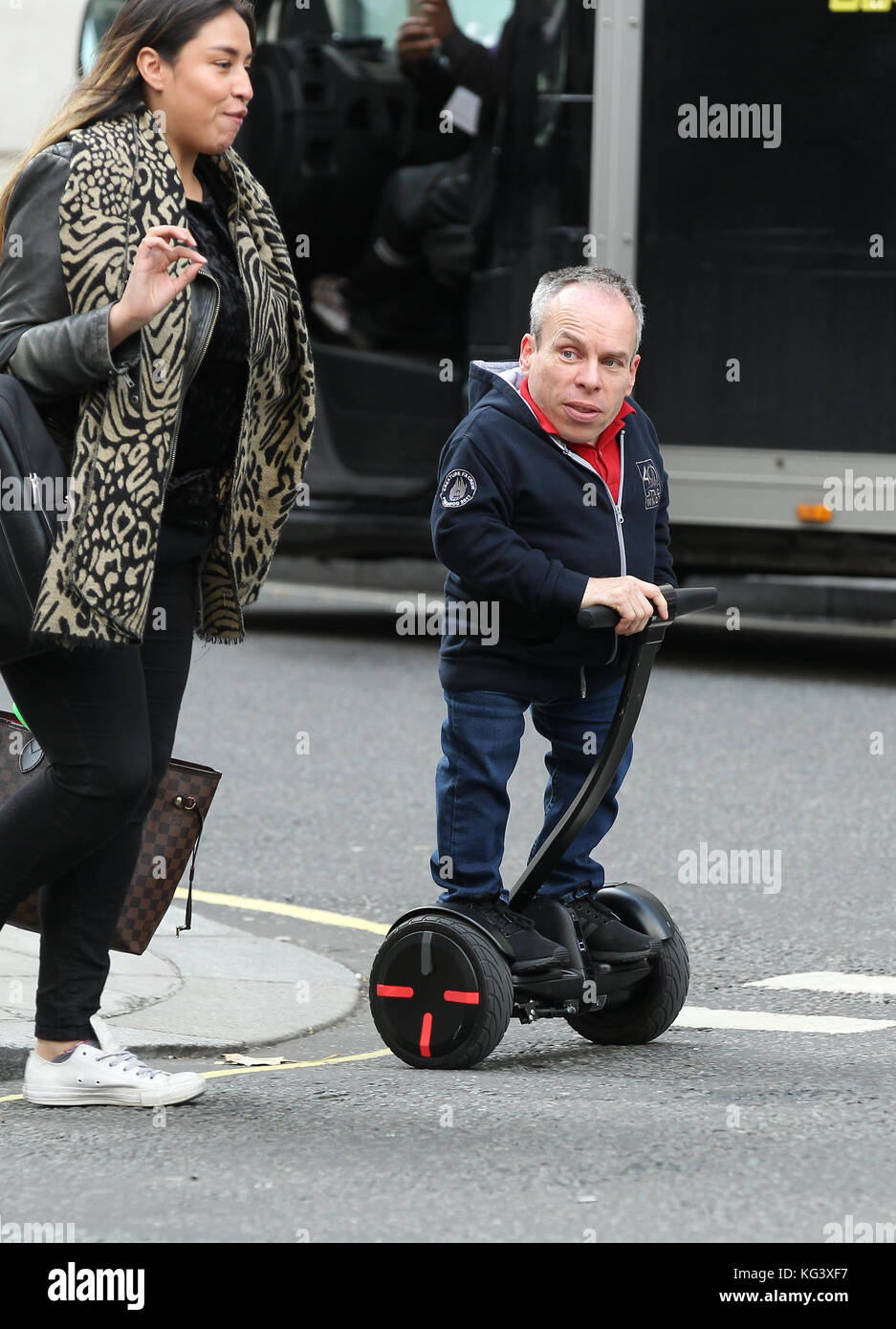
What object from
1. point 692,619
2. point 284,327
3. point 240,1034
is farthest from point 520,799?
point 692,619

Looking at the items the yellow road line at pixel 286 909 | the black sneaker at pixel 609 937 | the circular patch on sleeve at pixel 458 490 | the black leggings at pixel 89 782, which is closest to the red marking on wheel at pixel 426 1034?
the black sneaker at pixel 609 937

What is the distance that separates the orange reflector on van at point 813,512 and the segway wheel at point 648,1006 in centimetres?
568

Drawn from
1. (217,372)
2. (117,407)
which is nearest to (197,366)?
(217,372)

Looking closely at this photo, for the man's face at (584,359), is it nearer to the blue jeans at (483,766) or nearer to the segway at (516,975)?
the segway at (516,975)

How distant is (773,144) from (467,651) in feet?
20.3

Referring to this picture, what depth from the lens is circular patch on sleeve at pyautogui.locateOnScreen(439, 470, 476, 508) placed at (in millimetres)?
4125

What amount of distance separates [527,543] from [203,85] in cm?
101

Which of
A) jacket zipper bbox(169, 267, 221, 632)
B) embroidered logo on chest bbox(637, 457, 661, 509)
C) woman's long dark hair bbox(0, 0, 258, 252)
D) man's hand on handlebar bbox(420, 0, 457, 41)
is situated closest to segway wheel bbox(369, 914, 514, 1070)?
embroidered logo on chest bbox(637, 457, 661, 509)

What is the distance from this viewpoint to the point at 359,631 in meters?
12.1

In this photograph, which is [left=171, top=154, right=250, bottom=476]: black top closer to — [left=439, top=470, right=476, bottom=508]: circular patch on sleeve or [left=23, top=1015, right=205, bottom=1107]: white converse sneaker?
[left=439, top=470, right=476, bottom=508]: circular patch on sleeve

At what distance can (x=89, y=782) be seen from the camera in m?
3.78

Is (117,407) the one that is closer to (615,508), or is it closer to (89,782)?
(89,782)

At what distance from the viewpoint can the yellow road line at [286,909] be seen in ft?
19.3

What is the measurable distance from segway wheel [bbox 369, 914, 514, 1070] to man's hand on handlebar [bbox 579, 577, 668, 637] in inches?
25.0
